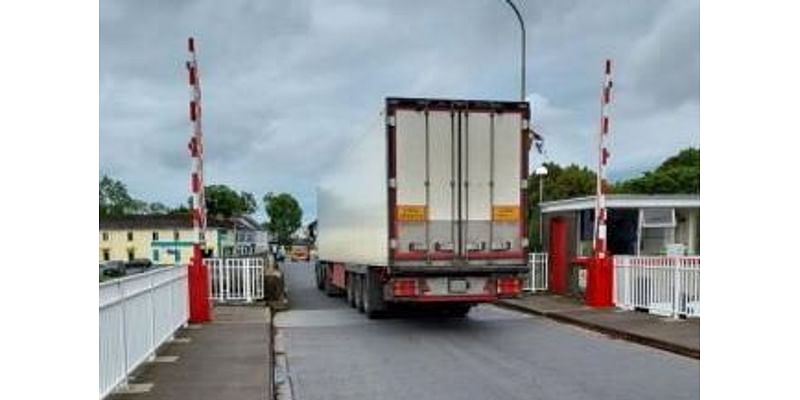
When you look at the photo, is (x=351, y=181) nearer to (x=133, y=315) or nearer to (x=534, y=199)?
(x=133, y=315)

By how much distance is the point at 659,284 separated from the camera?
665 inches

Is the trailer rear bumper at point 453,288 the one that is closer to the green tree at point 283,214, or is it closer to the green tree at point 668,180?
the green tree at point 668,180

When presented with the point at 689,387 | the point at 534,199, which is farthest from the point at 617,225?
the point at 534,199

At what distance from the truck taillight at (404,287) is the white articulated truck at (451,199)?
0.02m

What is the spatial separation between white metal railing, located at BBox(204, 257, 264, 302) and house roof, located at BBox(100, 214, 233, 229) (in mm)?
87289

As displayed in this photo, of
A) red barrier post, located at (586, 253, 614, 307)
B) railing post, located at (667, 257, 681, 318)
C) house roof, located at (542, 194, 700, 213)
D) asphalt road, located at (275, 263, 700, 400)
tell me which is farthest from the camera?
house roof, located at (542, 194, 700, 213)

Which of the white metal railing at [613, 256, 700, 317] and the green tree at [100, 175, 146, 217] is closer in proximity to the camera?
the white metal railing at [613, 256, 700, 317]

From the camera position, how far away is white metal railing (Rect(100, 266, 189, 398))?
820cm

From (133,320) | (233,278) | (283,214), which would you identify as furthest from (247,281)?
(283,214)

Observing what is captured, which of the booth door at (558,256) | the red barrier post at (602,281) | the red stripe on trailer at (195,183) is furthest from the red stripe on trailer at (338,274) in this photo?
the red barrier post at (602,281)

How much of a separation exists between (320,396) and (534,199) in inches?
2035

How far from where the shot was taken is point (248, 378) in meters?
10.1

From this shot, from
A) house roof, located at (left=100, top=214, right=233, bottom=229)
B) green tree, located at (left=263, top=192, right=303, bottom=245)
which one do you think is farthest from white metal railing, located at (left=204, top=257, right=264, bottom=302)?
green tree, located at (left=263, top=192, right=303, bottom=245)

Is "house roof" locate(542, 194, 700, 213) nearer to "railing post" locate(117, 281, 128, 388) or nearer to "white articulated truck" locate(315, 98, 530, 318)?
"white articulated truck" locate(315, 98, 530, 318)
